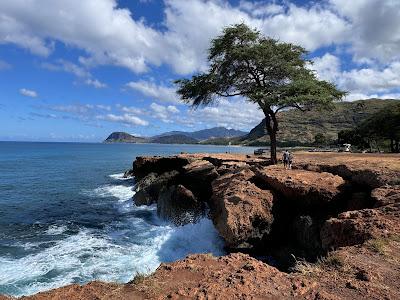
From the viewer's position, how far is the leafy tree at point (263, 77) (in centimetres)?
2803

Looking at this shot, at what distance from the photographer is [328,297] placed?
7.14 metres

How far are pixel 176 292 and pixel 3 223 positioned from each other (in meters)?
23.2

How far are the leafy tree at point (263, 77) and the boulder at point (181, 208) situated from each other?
30.7 feet

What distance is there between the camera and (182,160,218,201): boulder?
27842mm

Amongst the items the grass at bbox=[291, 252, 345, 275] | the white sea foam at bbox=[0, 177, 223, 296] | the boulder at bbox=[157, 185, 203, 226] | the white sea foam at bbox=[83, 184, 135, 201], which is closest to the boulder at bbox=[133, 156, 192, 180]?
the white sea foam at bbox=[83, 184, 135, 201]

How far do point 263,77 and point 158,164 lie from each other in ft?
61.6

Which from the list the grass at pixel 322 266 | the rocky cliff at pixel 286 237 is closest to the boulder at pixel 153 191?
the rocky cliff at pixel 286 237

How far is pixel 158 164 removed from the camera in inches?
1738

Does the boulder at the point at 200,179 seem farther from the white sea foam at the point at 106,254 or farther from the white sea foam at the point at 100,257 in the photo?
the white sea foam at the point at 100,257

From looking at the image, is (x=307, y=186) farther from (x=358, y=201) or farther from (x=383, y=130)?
(x=383, y=130)

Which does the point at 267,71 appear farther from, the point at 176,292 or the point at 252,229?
the point at 176,292

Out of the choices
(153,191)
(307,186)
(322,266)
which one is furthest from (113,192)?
(322,266)

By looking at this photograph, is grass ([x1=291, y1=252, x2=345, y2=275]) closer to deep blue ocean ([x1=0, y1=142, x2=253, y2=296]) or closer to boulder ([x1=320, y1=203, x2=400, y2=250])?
boulder ([x1=320, y1=203, x2=400, y2=250])

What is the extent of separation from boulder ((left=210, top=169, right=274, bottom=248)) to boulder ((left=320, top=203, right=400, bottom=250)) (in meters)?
4.42
